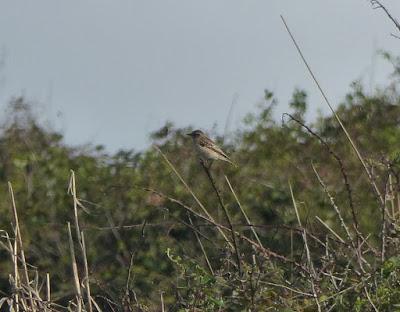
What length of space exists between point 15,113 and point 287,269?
6646 mm

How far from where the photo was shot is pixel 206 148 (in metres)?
11.0

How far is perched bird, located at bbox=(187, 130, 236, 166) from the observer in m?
10.7

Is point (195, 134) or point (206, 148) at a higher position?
point (195, 134)

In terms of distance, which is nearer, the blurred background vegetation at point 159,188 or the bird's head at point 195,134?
the blurred background vegetation at point 159,188

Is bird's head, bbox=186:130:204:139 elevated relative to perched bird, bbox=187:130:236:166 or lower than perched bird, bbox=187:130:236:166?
elevated

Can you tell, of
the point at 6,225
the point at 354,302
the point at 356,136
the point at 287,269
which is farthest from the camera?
the point at 356,136

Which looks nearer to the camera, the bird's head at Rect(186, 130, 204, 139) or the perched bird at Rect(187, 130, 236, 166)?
the perched bird at Rect(187, 130, 236, 166)

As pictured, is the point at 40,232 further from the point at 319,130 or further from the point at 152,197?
the point at 319,130

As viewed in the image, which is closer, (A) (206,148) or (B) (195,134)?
(A) (206,148)

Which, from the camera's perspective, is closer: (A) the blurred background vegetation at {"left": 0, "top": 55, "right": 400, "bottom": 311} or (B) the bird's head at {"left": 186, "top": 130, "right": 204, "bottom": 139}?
(A) the blurred background vegetation at {"left": 0, "top": 55, "right": 400, "bottom": 311}

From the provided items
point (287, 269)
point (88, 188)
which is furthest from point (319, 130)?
point (287, 269)

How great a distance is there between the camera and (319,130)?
12094mm

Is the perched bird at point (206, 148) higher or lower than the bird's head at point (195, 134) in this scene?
lower

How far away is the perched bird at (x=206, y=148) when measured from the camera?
35.1 feet
